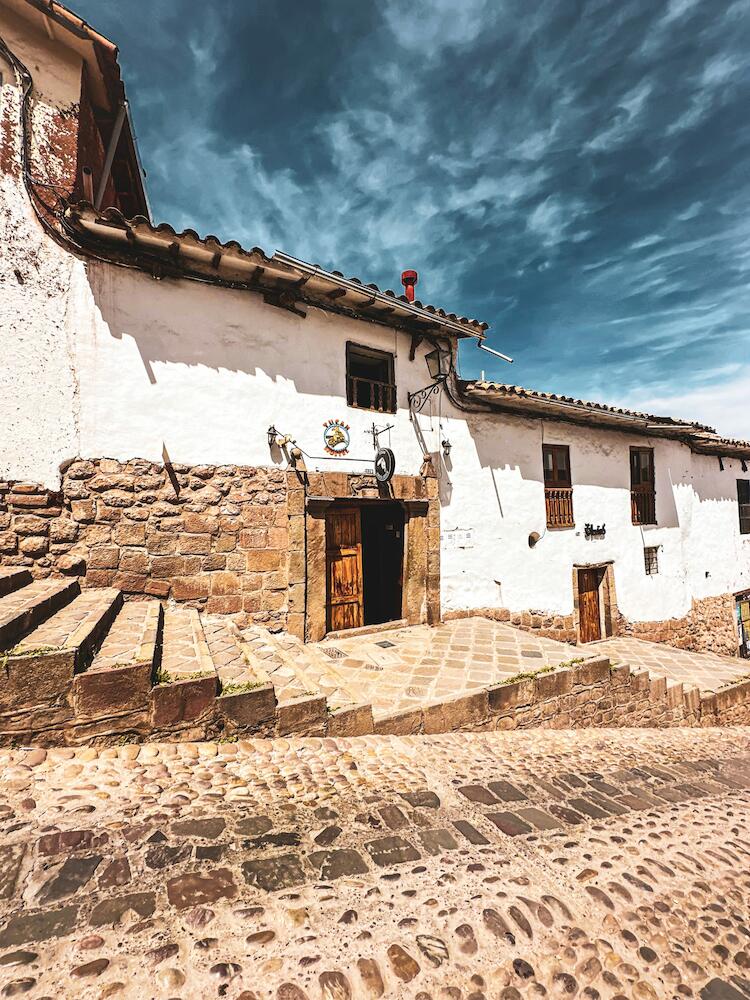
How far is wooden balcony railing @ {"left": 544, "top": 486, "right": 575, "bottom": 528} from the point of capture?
919 cm

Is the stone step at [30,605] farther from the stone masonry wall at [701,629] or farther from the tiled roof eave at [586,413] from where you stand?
the stone masonry wall at [701,629]

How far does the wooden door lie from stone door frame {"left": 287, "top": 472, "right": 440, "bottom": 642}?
1.11 ft

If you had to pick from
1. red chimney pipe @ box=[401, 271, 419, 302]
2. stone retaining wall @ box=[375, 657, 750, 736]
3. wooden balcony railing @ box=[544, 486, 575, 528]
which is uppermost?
red chimney pipe @ box=[401, 271, 419, 302]

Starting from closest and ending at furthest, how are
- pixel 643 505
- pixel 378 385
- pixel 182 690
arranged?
pixel 182 690
pixel 378 385
pixel 643 505

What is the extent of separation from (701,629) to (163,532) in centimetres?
1435

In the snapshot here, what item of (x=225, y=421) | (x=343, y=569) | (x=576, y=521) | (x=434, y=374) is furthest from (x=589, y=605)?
(x=225, y=421)

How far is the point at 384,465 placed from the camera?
22.3 ft

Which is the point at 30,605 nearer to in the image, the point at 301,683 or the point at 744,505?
the point at 301,683

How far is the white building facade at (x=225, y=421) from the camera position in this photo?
15.9 feet

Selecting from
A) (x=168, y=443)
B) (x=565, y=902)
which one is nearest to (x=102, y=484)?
(x=168, y=443)

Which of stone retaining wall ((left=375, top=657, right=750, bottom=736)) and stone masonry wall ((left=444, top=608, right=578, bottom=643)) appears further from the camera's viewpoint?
stone masonry wall ((left=444, top=608, right=578, bottom=643))

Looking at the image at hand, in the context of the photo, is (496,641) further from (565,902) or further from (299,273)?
(299,273)

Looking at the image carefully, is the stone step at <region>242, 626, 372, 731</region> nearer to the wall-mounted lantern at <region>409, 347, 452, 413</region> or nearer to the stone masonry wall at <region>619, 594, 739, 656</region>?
the wall-mounted lantern at <region>409, 347, 452, 413</region>

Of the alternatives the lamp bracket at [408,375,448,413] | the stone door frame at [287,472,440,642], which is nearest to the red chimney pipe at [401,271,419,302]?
the lamp bracket at [408,375,448,413]
